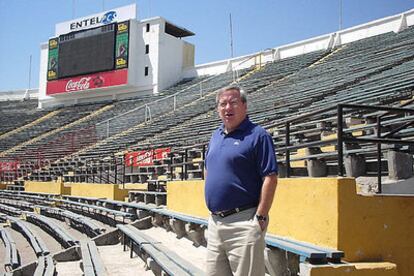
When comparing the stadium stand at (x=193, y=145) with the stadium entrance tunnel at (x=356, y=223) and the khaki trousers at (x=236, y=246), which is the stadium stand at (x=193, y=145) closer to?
the stadium entrance tunnel at (x=356, y=223)

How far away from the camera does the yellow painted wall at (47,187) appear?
51.4ft

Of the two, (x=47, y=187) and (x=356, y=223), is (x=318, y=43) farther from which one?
(x=356, y=223)

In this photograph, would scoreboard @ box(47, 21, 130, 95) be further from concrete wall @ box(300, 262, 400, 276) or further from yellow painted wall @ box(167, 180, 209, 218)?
concrete wall @ box(300, 262, 400, 276)

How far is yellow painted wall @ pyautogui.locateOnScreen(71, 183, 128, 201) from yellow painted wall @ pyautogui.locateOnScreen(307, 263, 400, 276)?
925 centimetres

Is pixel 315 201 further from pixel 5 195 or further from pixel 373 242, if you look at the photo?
pixel 5 195

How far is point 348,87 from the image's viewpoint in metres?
12.6

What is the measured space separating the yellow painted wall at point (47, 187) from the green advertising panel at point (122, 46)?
13.2 metres

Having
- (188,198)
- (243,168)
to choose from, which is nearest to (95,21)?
(188,198)

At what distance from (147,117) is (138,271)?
18.9m

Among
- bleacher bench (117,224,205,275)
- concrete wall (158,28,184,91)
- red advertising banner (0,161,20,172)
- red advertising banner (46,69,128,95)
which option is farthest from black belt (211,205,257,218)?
red advertising banner (46,69,128,95)

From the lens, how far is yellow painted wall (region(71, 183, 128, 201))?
38.7 ft

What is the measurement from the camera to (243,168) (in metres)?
2.63

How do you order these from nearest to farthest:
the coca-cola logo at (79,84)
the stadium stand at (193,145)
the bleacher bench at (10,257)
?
the stadium stand at (193,145), the bleacher bench at (10,257), the coca-cola logo at (79,84)

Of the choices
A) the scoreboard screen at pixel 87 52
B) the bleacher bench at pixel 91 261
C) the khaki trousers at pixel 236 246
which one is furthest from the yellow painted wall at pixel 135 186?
the scoreboard screen at pixel 87 52
